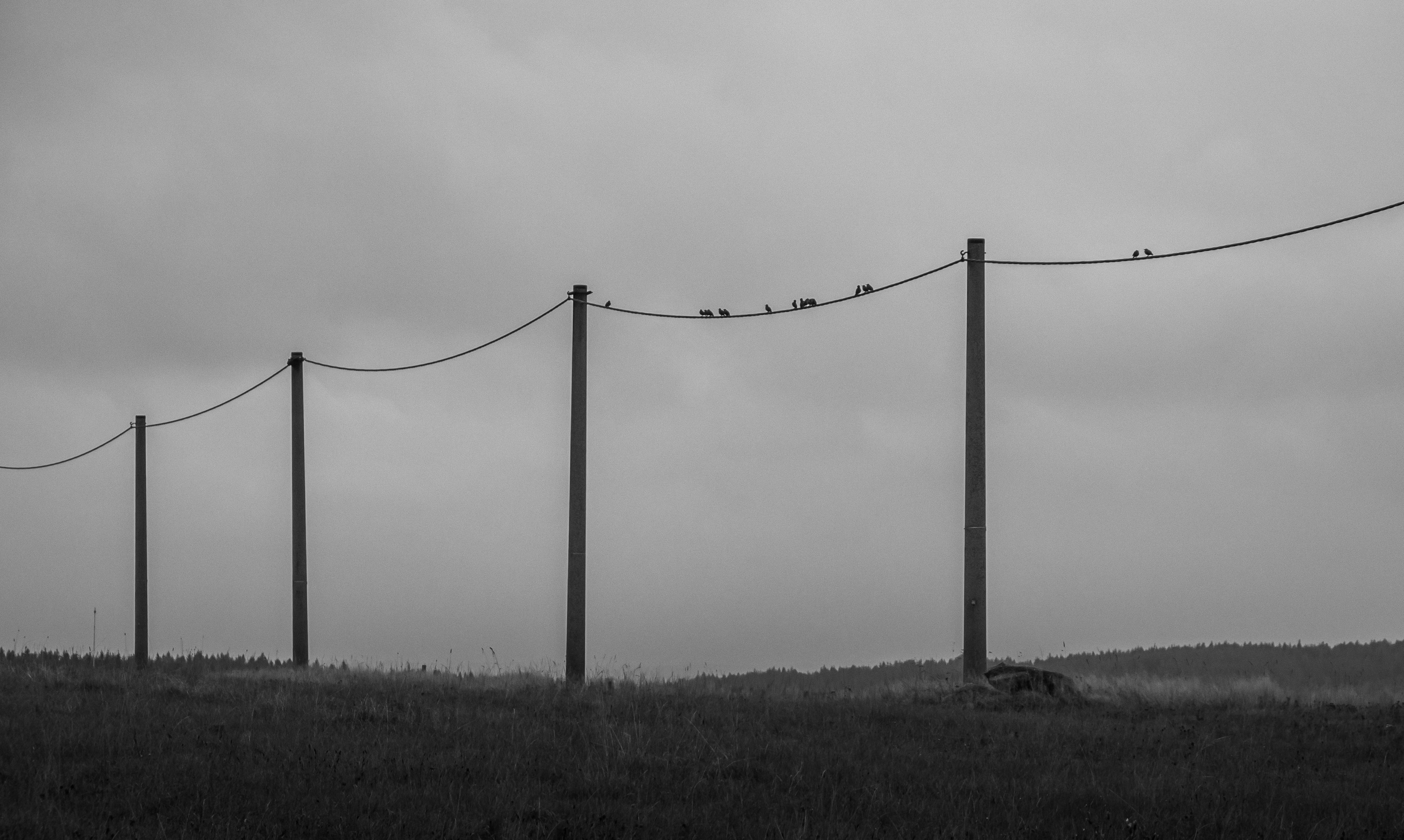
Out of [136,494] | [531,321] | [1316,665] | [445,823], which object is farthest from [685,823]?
[136,494]

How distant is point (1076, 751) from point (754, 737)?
3090mm

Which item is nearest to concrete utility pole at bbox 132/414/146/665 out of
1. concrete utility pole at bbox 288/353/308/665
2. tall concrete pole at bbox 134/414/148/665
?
tall concrete pole at bbox 134/414/148/665

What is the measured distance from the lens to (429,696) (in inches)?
575

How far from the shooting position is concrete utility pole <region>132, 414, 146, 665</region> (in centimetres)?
3006

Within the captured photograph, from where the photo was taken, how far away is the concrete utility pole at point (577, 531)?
740 inches

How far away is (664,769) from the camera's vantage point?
9.66 m

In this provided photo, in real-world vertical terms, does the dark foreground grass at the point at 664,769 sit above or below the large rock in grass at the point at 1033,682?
above

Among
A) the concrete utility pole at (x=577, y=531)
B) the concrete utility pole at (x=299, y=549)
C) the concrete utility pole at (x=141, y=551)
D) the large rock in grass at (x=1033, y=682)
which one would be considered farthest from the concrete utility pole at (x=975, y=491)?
the concrete utility pole at (x=141, y=551)

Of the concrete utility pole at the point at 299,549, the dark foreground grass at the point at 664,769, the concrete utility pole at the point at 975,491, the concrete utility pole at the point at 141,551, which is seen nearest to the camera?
the dark foreground grass at the point at 664,769

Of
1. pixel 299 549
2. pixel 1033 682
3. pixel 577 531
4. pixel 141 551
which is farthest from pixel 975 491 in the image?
pixel 141 551

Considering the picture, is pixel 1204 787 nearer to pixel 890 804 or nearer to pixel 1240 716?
pixel 890 804

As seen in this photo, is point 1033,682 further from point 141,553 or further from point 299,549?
point 141,553

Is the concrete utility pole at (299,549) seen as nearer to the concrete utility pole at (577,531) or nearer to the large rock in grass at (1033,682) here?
the concrete utility pole at (577,531)

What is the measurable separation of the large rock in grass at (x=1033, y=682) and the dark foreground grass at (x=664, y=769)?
1.68 meters
